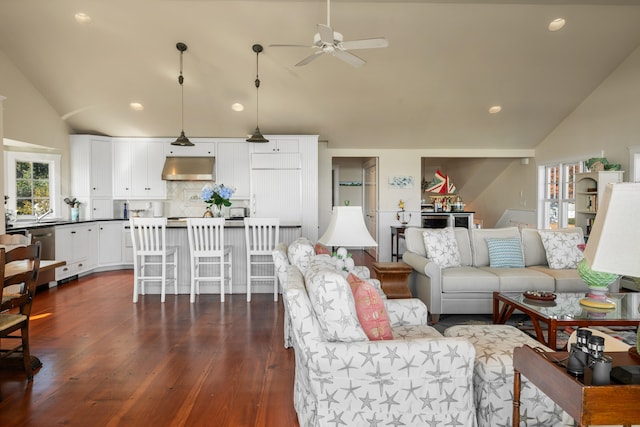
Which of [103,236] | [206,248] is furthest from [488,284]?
[103,236]

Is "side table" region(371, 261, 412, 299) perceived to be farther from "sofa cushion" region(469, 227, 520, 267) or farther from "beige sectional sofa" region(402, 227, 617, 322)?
"sofa cushion" region(469, 227, 520, 267)

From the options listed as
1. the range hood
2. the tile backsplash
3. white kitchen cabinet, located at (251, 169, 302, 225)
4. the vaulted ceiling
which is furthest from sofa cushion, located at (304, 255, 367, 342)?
the tile backsplash

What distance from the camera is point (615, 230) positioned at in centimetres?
106

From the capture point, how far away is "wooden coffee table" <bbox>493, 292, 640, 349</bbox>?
2.90 metres

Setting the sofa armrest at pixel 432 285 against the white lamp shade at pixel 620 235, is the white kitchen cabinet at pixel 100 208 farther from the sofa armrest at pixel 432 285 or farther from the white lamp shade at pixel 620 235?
the white lamp shade at pixel 620 235

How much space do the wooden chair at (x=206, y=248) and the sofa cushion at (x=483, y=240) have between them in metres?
2.96

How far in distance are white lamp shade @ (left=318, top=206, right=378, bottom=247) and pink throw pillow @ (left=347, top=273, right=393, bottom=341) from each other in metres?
0.89

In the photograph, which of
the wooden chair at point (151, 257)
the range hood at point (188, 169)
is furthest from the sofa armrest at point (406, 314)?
the range hood at point (188, 169)

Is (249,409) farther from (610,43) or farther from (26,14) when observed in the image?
(610,43)

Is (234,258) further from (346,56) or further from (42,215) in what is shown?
(42,215)

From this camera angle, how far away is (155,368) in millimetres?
3033

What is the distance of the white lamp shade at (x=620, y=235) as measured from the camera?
3.38ft

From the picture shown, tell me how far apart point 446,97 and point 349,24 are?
2.34 meters

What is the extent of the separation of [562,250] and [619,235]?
157 inches
